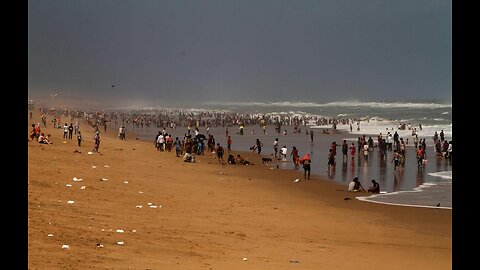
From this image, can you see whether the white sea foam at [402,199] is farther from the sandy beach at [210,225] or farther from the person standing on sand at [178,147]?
the person standing on sand at [178,147]

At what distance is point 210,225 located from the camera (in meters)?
12.4

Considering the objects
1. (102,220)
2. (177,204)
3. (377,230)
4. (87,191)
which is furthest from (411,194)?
(102,220)

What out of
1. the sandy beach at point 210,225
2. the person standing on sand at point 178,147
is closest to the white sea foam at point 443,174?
the sandy beach at point 210,225

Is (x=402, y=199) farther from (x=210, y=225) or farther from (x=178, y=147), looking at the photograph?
(x=178, y=147)

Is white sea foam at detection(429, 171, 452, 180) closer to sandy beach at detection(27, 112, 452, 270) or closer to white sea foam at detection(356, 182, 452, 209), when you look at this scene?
white sea foam at detection(356, 182, 452, 209)

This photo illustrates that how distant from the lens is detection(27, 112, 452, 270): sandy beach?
889 cm

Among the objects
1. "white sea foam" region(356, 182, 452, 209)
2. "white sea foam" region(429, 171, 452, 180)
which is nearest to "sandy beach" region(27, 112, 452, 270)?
"white sea foam" region(356, 182, 452, 209)

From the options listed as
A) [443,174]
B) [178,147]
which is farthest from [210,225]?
[178,147]

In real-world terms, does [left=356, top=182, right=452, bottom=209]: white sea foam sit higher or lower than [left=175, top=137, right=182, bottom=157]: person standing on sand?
lower
